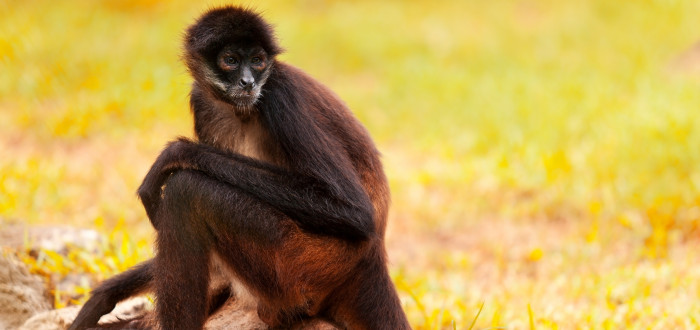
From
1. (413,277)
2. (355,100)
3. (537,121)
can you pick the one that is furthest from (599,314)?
(355,100)

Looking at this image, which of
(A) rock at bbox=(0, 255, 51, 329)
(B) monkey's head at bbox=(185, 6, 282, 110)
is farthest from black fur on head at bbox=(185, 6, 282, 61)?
(A) rock at bbox=(0, 255, 51, 329)

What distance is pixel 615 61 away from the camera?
1430 centimetres

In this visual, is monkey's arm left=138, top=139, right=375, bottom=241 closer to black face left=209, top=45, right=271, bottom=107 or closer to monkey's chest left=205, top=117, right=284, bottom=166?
monkey's chest left=205, top=117, right=284, bottom=166

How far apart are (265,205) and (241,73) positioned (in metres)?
0.72

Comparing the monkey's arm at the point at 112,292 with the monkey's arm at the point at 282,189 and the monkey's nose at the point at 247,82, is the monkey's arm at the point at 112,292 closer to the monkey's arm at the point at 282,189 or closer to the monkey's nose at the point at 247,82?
the monkey's arm at the point at 282,189

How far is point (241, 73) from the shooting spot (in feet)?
11.9

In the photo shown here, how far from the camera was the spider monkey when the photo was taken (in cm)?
327

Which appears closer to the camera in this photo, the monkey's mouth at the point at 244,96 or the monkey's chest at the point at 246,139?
the monkey's mouth at the point at 244,96

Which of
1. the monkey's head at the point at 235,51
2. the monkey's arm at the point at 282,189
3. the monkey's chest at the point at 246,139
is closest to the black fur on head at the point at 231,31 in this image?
the monkey's head at the point at 235,51

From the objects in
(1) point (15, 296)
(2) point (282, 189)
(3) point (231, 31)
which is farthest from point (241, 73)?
(1) point (15, 296)

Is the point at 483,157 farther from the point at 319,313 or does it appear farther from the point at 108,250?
the point at 319,313

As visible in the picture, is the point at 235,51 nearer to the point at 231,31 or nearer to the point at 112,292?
the point at 231,31

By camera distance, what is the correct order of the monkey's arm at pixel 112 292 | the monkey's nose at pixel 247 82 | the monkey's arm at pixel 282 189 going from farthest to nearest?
the monkey's arm at pixel 112 292 → the monkey's nose at pixel 247 82 → the monkey's arm at pixel 282 189

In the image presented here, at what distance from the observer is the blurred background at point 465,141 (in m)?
5.84
